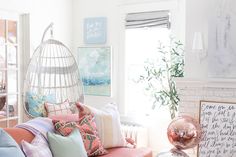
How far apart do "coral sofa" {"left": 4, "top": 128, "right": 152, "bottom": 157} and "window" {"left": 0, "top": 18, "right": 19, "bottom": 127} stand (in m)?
1.46

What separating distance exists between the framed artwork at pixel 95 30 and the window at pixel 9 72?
1099mm

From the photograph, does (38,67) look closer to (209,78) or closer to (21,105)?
(21,105)

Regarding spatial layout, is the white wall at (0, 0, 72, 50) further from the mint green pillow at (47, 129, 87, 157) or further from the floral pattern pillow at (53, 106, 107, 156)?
the mint green pillow at (47, 129, 87, 157)

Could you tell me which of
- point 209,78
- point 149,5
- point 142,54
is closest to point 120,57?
point 142,54

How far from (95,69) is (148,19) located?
43.3 inches

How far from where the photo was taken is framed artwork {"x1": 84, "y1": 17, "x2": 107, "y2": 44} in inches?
192

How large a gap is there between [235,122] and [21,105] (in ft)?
9.05

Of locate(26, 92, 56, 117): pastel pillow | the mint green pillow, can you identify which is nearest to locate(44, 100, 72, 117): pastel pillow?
locate(26, 92, 56, 117): pastel pillow

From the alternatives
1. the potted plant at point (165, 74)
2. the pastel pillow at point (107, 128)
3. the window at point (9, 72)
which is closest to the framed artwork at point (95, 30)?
the potted plant at point (165, 74)

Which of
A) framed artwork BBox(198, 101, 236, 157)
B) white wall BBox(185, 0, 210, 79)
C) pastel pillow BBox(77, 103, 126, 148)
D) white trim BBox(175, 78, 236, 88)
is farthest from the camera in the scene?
white wall BBox(185, 0, 210, 79)

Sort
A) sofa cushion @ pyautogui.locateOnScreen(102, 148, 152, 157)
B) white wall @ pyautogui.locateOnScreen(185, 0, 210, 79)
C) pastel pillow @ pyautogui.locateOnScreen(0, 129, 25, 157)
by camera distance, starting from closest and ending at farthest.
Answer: pastel pillow @ pyautogui.locateOnScreen(0, 129, 25, 157)
sofa cushion @ pyautogui.locateOnScreen(102, 148, 152, 157)
white wall @ pyautogui.locateOnScreen(185, 0, 210, 79)

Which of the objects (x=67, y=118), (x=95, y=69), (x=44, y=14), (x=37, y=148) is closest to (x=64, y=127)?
(x=67, y=118)

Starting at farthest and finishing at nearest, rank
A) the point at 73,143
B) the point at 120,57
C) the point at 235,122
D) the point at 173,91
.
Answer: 1. the point at 120,57
2. the point at 173,91
3. the point at 235,122
4. the point at 73,143

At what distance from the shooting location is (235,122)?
11.3 ft
